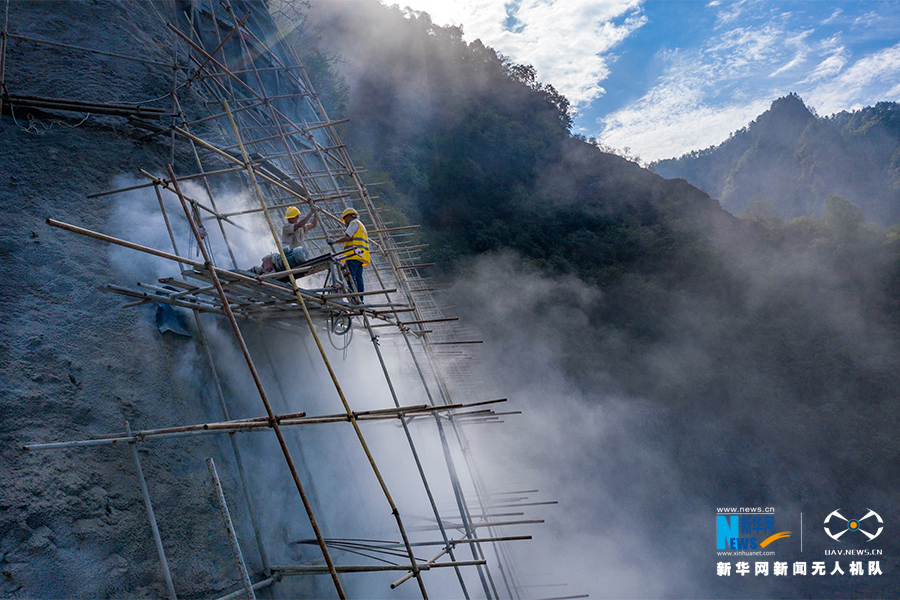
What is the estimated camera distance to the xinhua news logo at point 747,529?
16.7m

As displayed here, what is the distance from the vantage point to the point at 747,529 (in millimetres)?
17141

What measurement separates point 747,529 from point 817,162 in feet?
148

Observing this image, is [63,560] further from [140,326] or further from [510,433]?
[510,433]

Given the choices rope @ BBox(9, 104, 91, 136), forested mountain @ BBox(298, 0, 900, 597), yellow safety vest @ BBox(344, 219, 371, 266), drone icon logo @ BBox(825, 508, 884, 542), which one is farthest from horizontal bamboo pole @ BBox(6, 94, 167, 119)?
drone icon logo @ BBox(825, 508, 884, 542)

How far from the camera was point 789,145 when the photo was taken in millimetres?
50844

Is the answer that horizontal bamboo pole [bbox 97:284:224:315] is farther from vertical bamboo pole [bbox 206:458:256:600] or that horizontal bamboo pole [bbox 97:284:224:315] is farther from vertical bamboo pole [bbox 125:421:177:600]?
vertical bamboo pole [bbox 206:458:256:600]

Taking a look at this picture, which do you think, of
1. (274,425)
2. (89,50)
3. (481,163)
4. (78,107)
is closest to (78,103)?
(78,107)

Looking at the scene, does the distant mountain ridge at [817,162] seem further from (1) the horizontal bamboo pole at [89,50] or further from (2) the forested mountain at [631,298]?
(1) the horizontal bamboo pole at [89,50]

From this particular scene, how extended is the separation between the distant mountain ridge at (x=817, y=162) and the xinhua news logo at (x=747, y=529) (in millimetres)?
38375

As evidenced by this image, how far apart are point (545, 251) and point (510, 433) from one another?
36.8ft

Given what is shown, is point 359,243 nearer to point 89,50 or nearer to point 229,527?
point 229,527

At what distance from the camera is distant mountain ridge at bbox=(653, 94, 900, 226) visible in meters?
47.0

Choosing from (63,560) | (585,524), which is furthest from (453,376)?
(63,560)

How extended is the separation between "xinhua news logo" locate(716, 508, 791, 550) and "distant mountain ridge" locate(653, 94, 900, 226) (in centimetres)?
3837
